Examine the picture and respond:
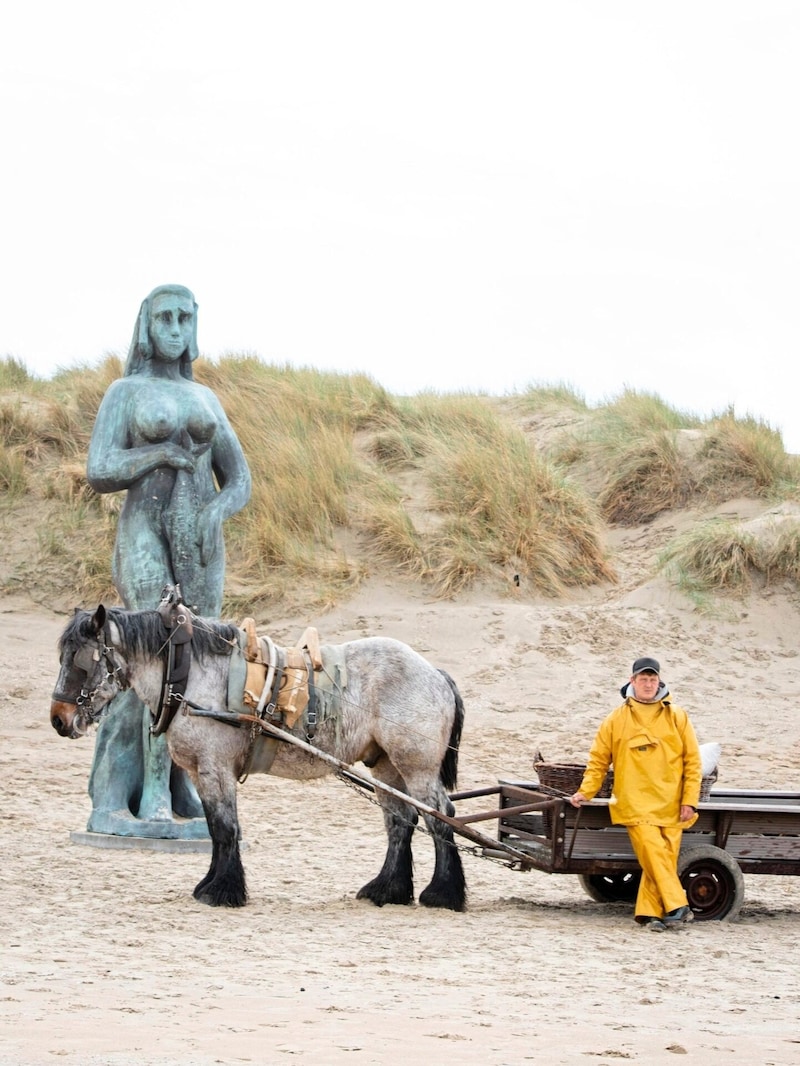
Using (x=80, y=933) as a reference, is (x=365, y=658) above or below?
above

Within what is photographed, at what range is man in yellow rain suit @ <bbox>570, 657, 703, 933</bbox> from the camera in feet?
24.8

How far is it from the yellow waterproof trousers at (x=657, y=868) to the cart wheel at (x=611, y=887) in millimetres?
725

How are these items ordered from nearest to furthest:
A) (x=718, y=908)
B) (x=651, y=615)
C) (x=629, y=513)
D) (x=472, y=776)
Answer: (x=718, y=908) → (x=472, y=776) → (x=651, y=615) → (x=629, y=513)

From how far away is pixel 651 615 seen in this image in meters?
15.6

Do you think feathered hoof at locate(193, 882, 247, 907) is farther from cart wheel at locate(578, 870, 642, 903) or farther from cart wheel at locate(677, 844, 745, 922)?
cart wheel at locate(677, 844, 745, 922)

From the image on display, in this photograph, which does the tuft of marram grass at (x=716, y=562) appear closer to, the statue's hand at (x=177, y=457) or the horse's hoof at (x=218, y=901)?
the statue's hand at (x=177, y=457)

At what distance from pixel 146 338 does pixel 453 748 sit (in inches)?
136

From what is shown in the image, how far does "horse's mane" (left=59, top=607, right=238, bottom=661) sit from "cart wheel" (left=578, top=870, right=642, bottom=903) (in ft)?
7.65

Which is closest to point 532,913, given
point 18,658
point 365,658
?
point 365,658

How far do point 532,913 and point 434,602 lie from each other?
7.81m

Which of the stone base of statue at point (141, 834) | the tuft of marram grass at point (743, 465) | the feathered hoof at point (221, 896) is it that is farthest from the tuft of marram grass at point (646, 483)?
the feathered hoof at point (221, 896)

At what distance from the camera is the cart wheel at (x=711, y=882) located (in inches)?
306

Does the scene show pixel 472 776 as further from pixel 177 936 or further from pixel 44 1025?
pixel 44 1025

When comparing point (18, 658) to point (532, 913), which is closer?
point (532, 913)
